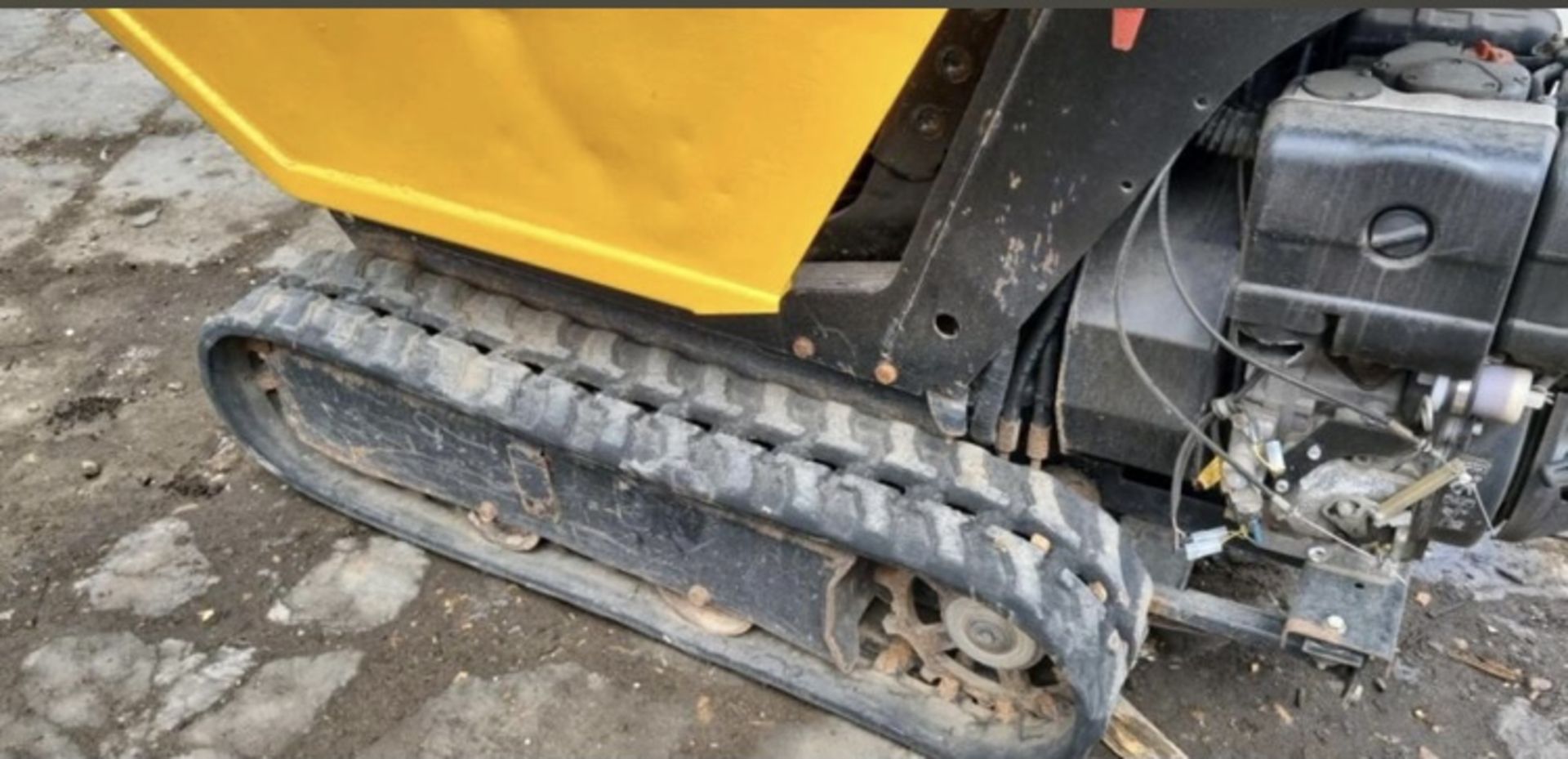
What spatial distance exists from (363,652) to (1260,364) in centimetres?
181

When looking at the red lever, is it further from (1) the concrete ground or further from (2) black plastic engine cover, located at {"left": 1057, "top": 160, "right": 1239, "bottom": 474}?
(1) the concrete ground

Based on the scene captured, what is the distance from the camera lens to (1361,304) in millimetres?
1710

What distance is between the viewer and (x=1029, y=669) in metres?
2.33

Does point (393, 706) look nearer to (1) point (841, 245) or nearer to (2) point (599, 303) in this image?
(2) point (599, 303)

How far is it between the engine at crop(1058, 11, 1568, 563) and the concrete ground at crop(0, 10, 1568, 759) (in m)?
0.47

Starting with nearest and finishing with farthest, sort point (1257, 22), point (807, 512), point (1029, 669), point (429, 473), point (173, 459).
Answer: point (1257, 22), point (807, 512), point (1029, 669), point (429, 473), point (173, 459)

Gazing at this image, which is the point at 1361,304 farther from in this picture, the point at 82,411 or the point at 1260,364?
the point at 82,411

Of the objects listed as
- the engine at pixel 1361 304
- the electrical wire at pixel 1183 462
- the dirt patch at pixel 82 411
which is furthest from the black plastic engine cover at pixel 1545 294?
the dirt patch at pixel 82 411

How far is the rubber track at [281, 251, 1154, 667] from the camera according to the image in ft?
6.93

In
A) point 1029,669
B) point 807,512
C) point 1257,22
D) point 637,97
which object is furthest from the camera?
point 1029,669

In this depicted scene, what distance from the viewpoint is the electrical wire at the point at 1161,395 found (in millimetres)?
1896

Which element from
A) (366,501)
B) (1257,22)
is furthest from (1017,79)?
(366,501)

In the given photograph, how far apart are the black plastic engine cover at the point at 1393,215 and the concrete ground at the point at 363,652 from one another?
0.79m

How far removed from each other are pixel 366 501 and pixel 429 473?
24cm
